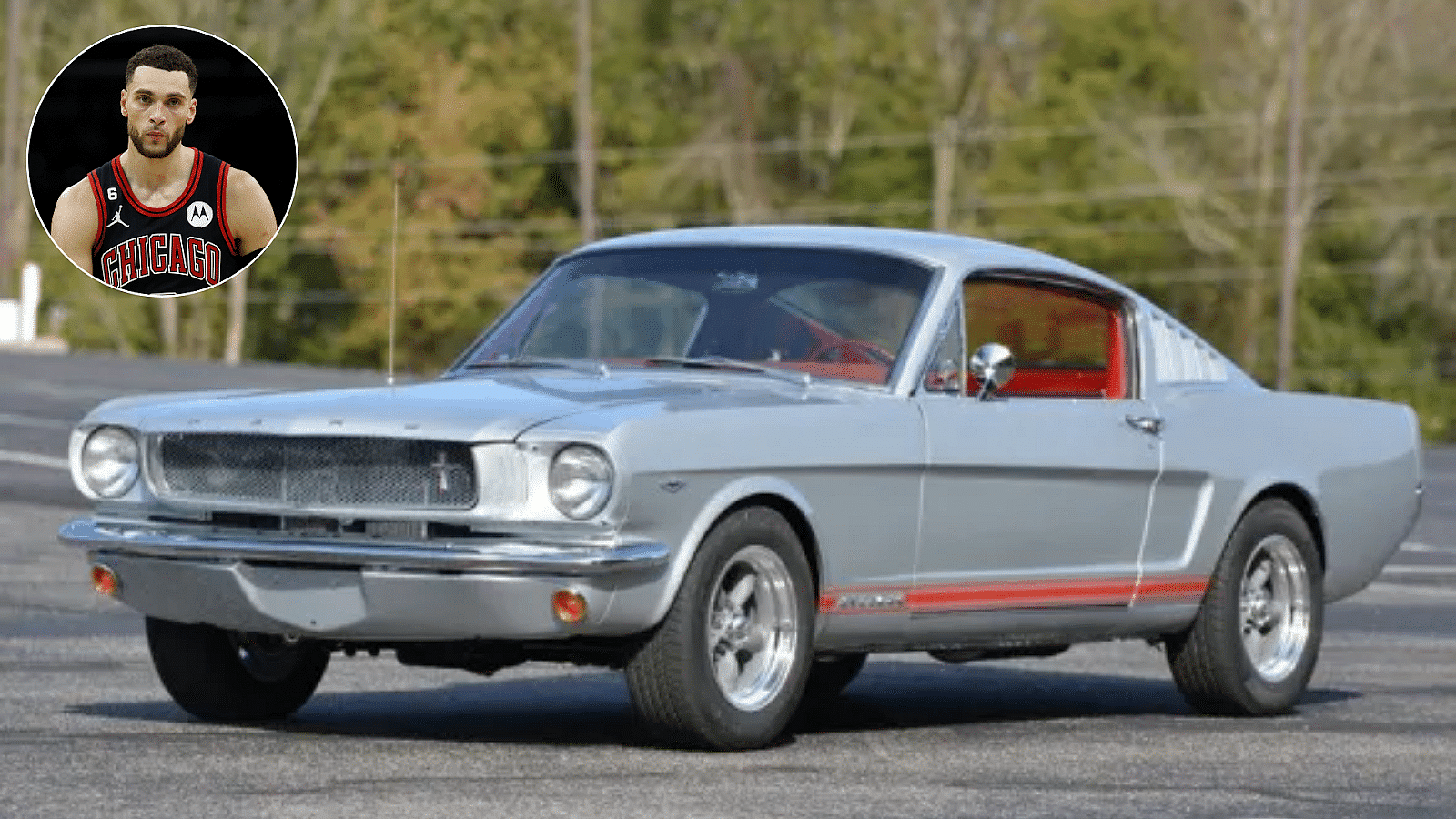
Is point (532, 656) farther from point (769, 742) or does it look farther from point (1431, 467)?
point (1431, 467)

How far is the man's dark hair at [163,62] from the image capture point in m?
16.7

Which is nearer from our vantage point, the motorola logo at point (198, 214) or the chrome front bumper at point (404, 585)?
the chrome front bumper at point (404, 585)

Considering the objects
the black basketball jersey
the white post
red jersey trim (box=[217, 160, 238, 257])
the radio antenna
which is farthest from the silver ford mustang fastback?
the white post

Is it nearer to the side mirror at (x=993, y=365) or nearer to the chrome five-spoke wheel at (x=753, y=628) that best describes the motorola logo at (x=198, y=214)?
the side mirror at (x=993, y=365)

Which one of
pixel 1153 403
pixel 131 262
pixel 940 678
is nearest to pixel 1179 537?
pixel 1153 403

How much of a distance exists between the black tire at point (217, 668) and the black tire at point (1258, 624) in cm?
313

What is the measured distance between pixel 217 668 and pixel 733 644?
166cm

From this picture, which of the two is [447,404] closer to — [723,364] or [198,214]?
[723,364]

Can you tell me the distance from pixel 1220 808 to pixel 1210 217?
232 ft

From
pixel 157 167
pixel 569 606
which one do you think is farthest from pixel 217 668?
pixel 157 167

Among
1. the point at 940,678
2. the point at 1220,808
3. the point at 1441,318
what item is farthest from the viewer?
the point at 1441,318

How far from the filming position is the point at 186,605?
9.08 m

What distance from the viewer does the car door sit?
9922 mm

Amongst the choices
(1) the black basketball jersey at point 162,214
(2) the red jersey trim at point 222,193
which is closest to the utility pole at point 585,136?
(1) the black basketball jersey at point 162,214
